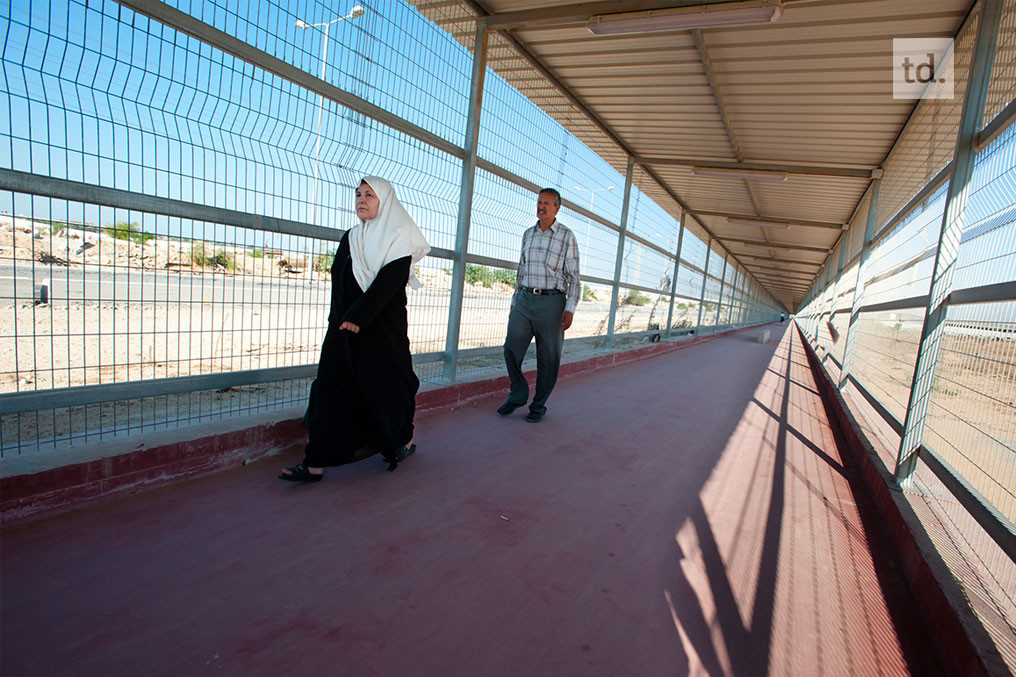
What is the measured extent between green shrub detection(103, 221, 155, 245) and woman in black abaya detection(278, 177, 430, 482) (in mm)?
892

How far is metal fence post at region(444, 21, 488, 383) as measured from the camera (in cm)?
448

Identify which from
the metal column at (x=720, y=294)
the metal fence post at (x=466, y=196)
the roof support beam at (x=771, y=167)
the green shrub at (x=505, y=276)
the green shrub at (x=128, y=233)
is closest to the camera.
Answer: the green shrub at (x=128, y=233)

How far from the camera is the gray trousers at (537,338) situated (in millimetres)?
4258

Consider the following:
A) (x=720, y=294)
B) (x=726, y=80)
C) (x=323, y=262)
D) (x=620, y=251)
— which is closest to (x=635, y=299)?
(x=620, y=251)

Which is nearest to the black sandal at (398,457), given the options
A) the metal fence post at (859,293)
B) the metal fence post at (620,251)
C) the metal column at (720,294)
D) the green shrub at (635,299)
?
the metal fence post at (620,251)

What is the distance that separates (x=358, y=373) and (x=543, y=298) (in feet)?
6.27

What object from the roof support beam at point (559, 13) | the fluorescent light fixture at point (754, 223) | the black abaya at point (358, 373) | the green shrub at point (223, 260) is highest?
the roof support beam at point (559, 13)

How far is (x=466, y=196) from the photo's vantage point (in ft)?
14.8

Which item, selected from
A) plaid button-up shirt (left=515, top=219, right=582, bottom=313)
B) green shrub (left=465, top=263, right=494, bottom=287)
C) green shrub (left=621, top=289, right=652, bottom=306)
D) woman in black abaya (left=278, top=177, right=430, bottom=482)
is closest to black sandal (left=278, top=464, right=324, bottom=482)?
woman in black abaya (left=278, top=177, right=430, bottom=482)

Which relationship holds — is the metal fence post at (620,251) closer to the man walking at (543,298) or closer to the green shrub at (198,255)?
the man walking at (543,298)

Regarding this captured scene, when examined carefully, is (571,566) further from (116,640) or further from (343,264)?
(343,264)

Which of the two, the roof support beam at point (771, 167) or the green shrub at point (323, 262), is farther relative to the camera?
the roof support beam at point (771, 167)

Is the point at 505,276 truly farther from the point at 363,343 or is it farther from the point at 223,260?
the point at 223,260

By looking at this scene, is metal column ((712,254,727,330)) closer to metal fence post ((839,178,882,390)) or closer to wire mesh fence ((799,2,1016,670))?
metal fence post ((839,178,882,390))
